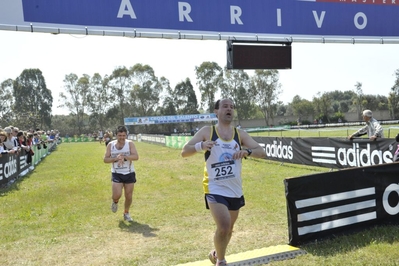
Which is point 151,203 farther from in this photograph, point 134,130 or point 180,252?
point 134,130

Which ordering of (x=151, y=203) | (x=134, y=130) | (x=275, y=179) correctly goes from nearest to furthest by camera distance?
(x=151, y=203)
(x=275, y=179)
(x=134, y=130)

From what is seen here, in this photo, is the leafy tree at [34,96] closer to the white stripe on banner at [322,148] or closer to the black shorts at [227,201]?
the white stripe on banner at [322,148]

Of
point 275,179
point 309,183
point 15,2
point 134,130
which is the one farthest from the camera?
point 134,130

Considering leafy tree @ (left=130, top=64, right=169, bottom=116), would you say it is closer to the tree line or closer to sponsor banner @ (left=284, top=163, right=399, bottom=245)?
the tree line

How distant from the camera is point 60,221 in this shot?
795 centimetres

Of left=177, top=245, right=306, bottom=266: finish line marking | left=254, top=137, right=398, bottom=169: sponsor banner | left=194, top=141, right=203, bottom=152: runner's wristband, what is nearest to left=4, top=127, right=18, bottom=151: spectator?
left=254, top=137, right=398, bottom=169: sponsor banner

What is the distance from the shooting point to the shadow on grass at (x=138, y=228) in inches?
266

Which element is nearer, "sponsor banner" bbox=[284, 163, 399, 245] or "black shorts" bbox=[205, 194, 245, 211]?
"black shorts" bbox=[205, 194, 245, 211]

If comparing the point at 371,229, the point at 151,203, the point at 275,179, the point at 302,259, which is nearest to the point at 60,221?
the point at 151,203

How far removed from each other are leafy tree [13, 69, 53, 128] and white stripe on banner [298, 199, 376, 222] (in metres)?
92.1

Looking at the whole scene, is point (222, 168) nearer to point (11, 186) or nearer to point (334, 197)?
point (334, 197)

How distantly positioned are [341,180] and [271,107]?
86.9m

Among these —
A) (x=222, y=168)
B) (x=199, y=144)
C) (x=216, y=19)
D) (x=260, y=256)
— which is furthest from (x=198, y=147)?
(x=216, y=19)

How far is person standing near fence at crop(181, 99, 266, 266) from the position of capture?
429 centimetres
